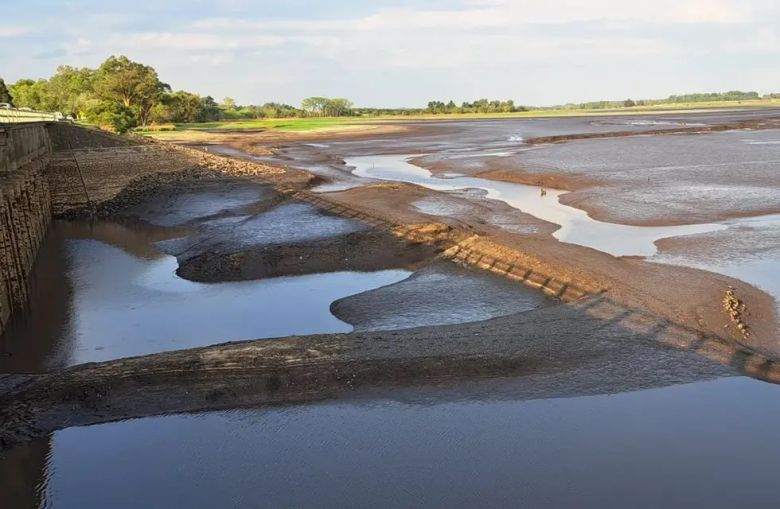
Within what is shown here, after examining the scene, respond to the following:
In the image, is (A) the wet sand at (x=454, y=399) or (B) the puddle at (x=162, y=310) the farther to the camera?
Result: (B) the puddle at (x=162, y=310)

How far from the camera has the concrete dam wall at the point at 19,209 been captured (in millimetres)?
20328

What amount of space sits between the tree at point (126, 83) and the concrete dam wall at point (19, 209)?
5429 cm

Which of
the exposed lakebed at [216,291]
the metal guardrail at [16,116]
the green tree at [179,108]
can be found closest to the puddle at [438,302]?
the exposed lakebed at [216,291]

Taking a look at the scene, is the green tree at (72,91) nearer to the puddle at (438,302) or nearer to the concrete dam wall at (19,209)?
the concrete dam wall at (19,209)

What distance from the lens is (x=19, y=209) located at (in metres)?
24.7

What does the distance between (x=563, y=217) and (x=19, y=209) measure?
2315 centimetres

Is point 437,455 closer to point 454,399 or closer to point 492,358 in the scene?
point 454,399

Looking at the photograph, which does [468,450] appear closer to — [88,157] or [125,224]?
[125,224]

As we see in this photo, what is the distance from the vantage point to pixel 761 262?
909 inches

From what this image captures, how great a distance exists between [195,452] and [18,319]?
35.5 feet

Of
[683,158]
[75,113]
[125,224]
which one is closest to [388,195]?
[125,224]

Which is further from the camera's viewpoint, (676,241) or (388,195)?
(388,195)

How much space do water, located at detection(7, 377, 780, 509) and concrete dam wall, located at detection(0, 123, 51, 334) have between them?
8.77 m

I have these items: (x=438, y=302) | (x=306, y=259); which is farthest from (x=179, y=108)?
(x=438, y=302)
